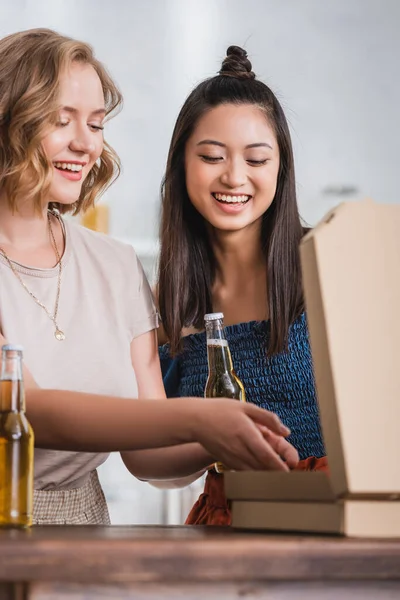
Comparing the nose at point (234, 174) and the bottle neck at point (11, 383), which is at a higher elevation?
the nose at point (234, 174)

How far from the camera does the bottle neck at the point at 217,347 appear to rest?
4.34 feet

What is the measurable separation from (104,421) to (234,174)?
860 mm

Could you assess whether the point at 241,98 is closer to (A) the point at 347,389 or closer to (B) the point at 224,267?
(B) the point at 224,267

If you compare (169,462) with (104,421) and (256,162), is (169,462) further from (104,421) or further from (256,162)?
(256,162)

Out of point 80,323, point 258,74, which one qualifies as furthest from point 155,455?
point 258,74

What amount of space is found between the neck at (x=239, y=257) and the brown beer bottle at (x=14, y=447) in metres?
0.92

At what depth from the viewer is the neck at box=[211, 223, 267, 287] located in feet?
5.95

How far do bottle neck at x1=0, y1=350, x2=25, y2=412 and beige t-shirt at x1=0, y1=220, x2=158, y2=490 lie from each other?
1.53ft

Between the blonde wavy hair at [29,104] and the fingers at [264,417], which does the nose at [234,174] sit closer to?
the blonde wavy hair at [29,104]

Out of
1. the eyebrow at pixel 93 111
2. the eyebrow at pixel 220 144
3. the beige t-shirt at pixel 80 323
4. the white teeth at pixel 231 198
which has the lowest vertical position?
the beige t-shirt at pixel 80 323

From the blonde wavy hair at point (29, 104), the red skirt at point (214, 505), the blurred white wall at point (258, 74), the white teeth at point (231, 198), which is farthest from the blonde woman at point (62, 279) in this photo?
the blurred white wall at point (258, 74)

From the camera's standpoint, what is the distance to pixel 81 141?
1.48m

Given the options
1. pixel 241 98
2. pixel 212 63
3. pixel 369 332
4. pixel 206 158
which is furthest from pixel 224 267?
pixel 212 63

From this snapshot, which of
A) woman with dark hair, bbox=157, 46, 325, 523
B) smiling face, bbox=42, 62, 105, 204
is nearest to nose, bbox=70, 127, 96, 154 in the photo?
smiling face, bbox=42, 62, 105, 204
